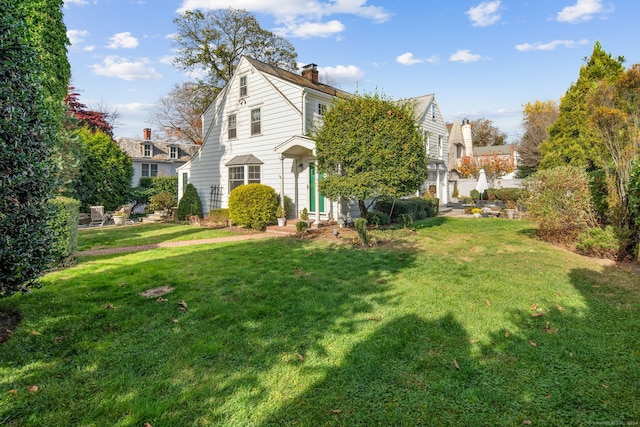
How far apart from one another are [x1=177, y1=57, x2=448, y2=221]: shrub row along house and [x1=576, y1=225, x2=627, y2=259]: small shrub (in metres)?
5.55

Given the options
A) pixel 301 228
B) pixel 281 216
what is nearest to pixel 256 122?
pixel 281 216

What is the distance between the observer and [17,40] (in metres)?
3.33

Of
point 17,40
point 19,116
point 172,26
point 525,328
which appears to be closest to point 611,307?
point 525,328

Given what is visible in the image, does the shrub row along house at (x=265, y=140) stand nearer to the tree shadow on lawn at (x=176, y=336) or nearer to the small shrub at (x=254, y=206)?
the small shrub at (x=254, y=206)

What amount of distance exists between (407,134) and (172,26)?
22484 millimetres

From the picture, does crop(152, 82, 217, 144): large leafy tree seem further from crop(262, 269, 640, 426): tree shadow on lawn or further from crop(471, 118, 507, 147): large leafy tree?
crop(471, 118, 507, 147): large leafy tree

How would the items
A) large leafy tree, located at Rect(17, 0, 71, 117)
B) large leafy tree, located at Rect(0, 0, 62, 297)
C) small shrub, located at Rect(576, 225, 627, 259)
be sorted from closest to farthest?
large leafy tree, located at Rect(0, 0, 62, 297) → small shrub, located at Rect(576, 225, 627, 259) → large leafy tree, located at Rect(17, 0, 71, 117)

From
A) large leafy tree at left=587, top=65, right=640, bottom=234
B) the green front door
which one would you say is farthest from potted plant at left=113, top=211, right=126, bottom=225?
large leafy tree at left=587, top=65, right=640, bottom=234

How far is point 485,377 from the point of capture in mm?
2916

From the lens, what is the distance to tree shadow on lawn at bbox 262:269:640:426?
2.44m

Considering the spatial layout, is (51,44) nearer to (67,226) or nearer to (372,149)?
(67,226)

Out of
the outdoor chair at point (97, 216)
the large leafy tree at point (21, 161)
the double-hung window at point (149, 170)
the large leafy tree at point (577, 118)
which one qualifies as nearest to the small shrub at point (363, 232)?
the large leafy tree at point (21, 161)

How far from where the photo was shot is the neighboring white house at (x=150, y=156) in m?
27.9

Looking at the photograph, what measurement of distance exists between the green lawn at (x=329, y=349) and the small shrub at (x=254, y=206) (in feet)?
20.0
